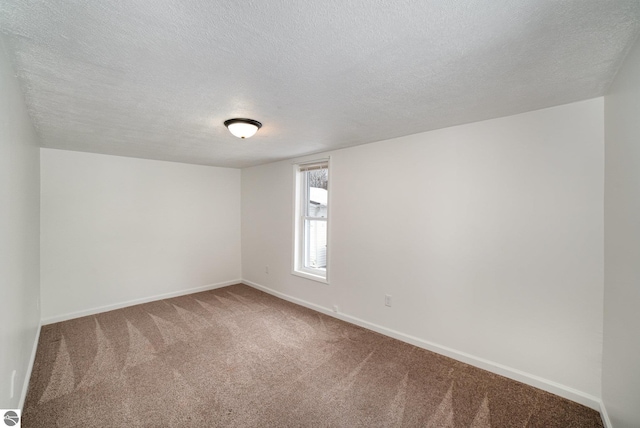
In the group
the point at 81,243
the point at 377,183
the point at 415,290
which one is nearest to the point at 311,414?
the point at 415,290

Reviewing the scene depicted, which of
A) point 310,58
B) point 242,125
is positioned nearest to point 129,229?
point 242,125

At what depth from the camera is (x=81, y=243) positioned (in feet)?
12.3

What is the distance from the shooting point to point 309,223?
4359mm

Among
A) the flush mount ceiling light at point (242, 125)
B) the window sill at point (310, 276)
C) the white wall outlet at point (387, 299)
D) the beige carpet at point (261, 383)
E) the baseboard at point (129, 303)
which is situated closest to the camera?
the beige carpet at point (261, 383)

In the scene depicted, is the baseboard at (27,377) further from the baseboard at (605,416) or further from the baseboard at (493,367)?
the baseboard at (605,416)

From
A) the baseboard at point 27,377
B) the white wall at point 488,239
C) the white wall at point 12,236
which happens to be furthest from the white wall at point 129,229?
the white wall at point 488,239

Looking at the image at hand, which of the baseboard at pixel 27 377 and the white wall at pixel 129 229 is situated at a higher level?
the white wall at pixel 129 229

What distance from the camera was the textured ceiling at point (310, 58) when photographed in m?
1.11

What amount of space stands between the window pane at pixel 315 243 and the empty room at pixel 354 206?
441mm

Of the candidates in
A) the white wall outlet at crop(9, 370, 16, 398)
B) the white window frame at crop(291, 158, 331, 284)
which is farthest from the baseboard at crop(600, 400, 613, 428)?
the white wall outlet at crop(9, 370, 16, 398)

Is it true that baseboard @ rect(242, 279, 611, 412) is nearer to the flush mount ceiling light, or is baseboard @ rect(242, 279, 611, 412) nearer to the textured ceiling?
the textured ceiling

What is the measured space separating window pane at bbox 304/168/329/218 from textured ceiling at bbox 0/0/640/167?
167 centimetres

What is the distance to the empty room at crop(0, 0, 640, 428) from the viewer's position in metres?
1.29

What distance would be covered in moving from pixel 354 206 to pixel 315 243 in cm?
117
